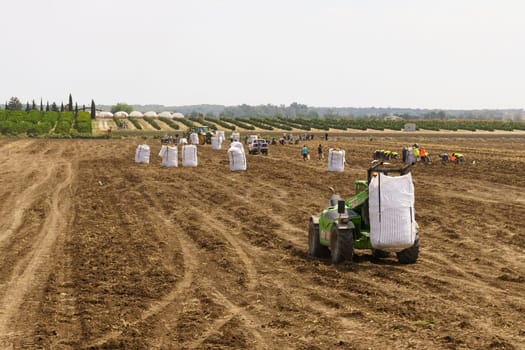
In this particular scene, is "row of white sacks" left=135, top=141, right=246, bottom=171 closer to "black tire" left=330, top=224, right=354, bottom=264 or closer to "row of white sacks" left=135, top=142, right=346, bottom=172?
"row of white sacks" left=135, top=142, right=346, bottom=172

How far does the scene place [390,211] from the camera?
1110 centimetres

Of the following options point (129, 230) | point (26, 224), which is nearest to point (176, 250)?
point (129, 230)

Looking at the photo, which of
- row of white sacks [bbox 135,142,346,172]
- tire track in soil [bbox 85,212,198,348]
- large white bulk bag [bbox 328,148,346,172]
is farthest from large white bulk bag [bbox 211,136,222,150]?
tire track in soil [bbox 85,212,198,348]

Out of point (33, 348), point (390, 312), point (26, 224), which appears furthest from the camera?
point (26, 224)

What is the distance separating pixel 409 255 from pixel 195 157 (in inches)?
946

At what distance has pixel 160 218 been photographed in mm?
18109

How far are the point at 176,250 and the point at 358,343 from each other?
21.5 feet

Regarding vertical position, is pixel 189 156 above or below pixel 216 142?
below

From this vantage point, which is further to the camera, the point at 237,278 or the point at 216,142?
the point at 216,142

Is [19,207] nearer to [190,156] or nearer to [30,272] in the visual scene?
[30,272]

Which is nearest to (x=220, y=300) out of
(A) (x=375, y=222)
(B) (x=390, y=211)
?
(A) (x=375, y=222)

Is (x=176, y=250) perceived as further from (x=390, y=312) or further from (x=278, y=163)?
(x=278, y=163)

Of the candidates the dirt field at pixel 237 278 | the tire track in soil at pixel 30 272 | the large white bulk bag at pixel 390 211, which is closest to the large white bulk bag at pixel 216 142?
the dirt field at pixel 237 278

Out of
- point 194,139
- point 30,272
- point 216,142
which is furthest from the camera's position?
point 194,139
